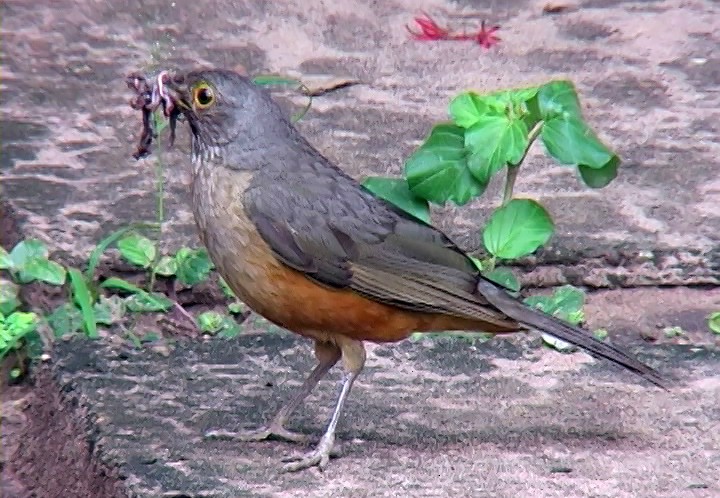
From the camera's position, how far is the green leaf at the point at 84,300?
16.3 ft

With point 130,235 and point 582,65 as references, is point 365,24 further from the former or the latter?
point 130,235

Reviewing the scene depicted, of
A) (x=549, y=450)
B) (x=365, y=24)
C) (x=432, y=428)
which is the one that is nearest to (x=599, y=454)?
(x=549, y=450)

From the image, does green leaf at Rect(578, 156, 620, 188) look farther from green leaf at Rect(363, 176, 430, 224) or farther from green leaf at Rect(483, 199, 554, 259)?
green leaf at Rect(363, 176, 430, 224)

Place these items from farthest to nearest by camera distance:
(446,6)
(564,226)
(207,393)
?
(446,6) → (564,226) → (207,393)

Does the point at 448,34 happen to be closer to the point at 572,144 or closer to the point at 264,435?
the point at 572,144

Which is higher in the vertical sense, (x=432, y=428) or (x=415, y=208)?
(x=415, y=208)

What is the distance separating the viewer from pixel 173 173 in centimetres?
602

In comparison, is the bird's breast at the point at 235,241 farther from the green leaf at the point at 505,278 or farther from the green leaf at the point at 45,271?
the green leaf at the point at 505,278

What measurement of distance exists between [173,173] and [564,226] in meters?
1.58

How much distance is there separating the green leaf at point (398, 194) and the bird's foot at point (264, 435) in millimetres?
1054

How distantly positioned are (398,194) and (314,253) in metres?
0.84

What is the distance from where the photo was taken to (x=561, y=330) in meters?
4.07

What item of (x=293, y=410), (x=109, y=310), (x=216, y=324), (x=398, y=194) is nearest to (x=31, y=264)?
(x=109, y=310)

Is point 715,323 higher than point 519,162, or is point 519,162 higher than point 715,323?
point 519,162
